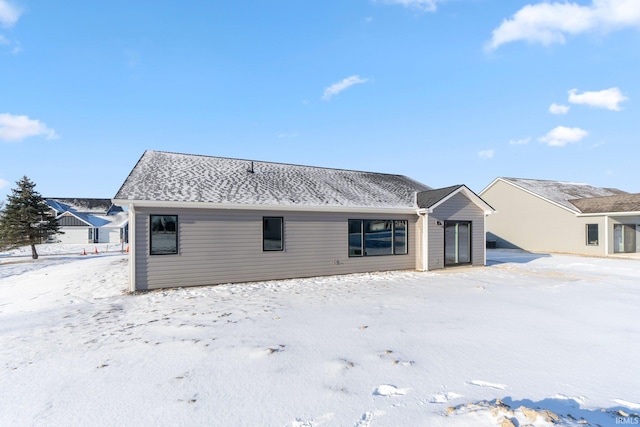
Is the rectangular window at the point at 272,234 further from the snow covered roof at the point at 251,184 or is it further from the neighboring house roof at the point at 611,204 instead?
the neighboring house roof at the point at 611,204

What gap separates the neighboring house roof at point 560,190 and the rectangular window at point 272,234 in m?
19.1

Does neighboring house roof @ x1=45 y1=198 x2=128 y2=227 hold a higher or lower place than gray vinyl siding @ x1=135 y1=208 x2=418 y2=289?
higher

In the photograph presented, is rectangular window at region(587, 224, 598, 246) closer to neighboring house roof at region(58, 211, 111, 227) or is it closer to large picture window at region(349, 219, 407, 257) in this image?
large picture window at region(349, 219, 407, 257)

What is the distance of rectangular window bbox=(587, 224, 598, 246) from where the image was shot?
62.2 ft

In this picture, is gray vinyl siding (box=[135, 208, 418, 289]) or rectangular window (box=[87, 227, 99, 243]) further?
rectangular window (box=[87, 227, 99, 243])

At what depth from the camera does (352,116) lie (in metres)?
17.9

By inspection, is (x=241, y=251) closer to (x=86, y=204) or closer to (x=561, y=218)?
(x=561, y=218)

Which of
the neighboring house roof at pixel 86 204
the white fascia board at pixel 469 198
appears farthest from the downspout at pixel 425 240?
the neighboring house roof at pixel 86 204

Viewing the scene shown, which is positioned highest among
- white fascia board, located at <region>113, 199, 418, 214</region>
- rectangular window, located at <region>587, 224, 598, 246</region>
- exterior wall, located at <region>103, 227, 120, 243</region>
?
white fascia board, located at <region>113, 199, 418, 214</region>

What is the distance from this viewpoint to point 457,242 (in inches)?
533

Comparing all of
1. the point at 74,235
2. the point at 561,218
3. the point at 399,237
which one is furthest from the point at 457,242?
the point at 74,235

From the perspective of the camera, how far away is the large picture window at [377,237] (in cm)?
1187

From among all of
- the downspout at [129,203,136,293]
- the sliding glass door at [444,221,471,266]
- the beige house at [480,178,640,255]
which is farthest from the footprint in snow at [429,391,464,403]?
the beige house at [480,178,640,255]

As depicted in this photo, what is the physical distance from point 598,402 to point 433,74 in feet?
Answer: 46.4
